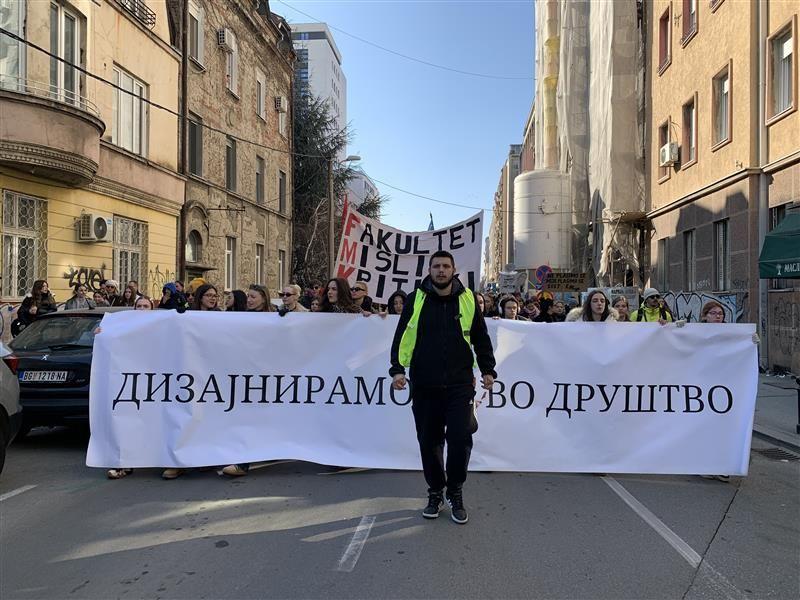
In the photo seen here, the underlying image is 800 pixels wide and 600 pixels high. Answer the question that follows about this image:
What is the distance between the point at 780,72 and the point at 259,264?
19718 millimetres

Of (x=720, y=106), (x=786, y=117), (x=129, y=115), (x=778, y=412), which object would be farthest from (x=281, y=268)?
Result: (x=778, y=412)

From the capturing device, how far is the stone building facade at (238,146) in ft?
72.5

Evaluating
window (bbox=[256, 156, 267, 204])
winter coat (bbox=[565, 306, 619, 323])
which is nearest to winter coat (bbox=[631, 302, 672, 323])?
winter coat (bbox=[565, 306, 619, 323])

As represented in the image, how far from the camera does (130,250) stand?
18.1m

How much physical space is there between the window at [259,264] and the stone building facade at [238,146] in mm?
41

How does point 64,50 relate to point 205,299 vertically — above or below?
above

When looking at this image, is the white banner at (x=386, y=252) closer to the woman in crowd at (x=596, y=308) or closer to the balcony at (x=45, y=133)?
the woman in crowd at (x=596, y=308)

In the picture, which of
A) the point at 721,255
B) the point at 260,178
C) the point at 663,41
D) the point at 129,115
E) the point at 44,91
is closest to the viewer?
the point at 44,91

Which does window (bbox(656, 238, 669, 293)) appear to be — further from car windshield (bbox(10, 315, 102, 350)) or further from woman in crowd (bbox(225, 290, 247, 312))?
car windshield (bbox(10, 315, 102, 350))

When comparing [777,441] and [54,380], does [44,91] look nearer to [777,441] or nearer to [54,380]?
[54,380]

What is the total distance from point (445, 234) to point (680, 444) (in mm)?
3874

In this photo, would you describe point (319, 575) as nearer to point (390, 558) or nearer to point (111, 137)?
point (390, 558)

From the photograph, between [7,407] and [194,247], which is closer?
[7,407]

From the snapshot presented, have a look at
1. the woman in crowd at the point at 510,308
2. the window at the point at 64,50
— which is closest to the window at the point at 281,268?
the window at the point at 64,50
